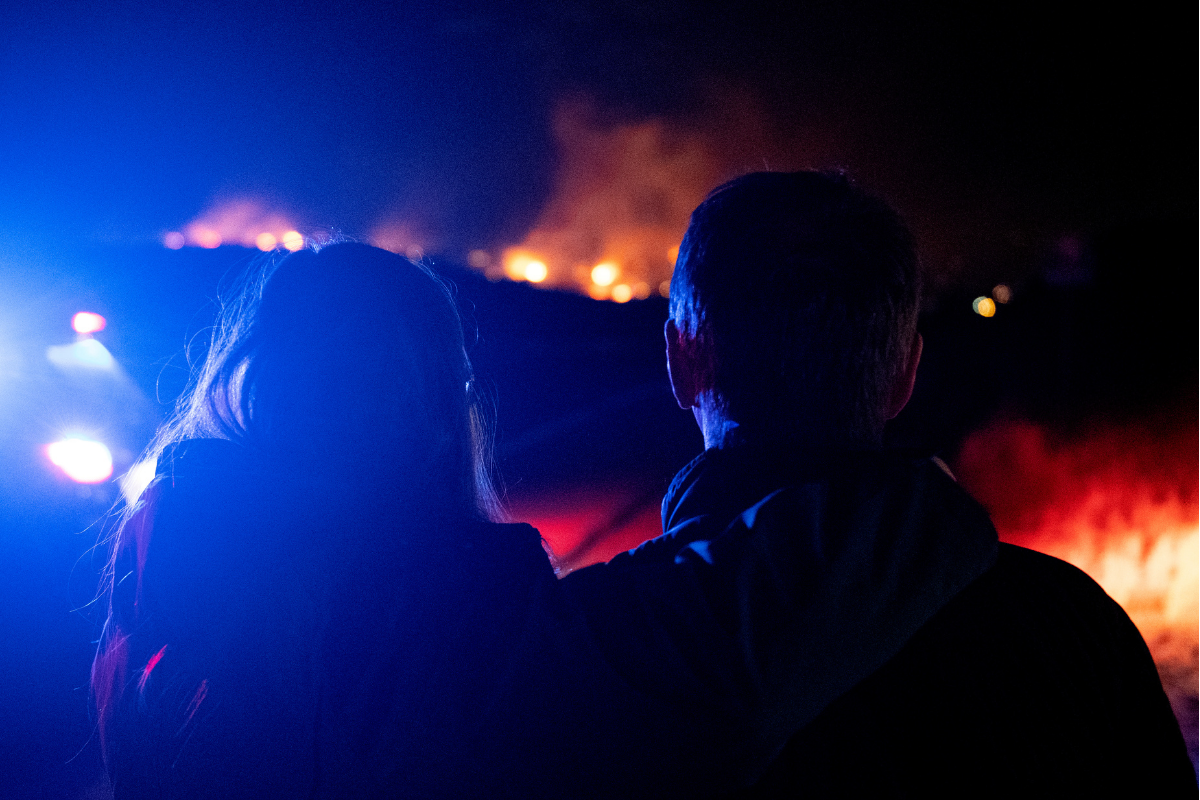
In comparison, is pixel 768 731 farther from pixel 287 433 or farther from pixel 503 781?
pixel 287 433

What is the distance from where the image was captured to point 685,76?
16.8 ft

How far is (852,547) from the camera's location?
0.63m

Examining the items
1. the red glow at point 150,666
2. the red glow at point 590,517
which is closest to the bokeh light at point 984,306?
the red glow at point 590,517

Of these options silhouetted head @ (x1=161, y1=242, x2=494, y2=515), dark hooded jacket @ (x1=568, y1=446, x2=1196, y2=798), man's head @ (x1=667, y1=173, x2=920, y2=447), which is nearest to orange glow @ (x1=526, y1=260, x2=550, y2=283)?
silhouetted head @ (x1=161, y1=242, x2=494, y2=515)

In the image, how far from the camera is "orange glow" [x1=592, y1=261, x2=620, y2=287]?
6746mm

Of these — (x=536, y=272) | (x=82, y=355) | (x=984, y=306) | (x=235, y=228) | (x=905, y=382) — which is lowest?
(x=905, y=382)

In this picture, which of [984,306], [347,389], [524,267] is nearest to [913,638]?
[347,389]

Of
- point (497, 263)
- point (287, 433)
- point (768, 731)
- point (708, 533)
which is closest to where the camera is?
point (768, 731)

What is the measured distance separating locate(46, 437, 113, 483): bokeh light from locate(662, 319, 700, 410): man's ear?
3.35 m

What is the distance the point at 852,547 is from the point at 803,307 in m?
0.37

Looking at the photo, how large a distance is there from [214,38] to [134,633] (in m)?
3.89

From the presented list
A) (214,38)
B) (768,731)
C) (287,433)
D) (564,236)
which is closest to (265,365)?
(287,433)

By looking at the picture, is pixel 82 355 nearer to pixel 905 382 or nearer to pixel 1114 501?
pixel 905 382

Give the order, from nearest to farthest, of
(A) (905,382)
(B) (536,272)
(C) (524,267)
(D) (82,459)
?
(A) (905,382)
(D) (82,459)
(C) (524,267)
(B) (536,272)
